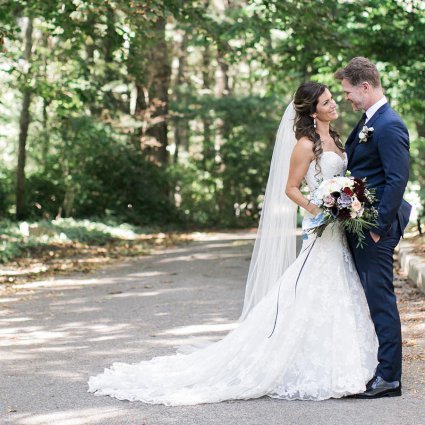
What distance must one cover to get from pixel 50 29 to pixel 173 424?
1113cm

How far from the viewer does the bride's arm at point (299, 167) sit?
20.8ft

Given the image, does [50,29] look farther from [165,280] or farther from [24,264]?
[165,280]

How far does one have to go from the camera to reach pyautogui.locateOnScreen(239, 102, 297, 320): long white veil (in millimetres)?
6820

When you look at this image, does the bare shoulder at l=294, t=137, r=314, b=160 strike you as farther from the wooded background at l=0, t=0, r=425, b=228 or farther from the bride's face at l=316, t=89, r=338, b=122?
the wooded background at l=0, t=0, r=425, b=228

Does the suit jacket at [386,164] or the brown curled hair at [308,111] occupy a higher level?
the brown curled hair at [308,111]

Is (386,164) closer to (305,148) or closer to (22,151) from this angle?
(305,148)

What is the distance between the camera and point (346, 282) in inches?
248

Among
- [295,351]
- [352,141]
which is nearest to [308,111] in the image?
[352,141]

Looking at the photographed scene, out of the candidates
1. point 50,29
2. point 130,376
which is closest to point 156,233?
point 50,29

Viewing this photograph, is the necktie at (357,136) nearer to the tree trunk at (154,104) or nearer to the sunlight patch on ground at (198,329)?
the sunlight patch on ground at (198,329)

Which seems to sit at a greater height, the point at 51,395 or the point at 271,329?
the point at 271,329

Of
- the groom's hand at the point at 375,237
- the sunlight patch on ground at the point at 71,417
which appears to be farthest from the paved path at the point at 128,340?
the groom's hand at the point at 375,237

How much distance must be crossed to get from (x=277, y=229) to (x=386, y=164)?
1331 millimetres

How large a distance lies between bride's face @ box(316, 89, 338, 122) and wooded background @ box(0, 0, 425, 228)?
697 centimetres
